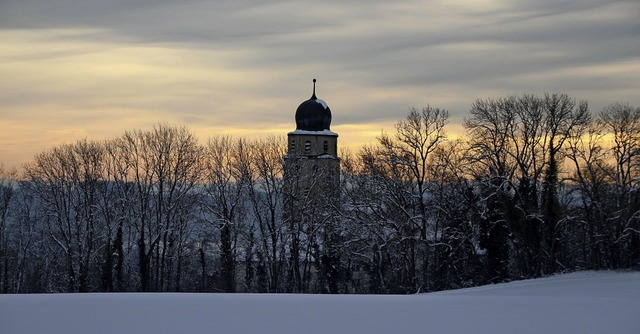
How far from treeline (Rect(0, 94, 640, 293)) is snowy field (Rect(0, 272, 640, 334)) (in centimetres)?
2646

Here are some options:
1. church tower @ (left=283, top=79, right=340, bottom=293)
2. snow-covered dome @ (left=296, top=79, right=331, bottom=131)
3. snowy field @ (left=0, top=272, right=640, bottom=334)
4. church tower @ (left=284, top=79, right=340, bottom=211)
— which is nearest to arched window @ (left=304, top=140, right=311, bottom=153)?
church tower @ (left=284, top=79, right=340, bottom=211)

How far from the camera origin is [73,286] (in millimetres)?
55844

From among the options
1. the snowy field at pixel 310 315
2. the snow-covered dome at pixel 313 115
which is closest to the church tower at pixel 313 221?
the snow-covered dome at pixel 313 115

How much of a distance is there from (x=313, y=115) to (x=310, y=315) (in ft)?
239

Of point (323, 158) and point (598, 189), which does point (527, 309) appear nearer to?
point (598, 189)

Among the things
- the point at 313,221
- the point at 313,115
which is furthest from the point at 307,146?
the point at 313,221

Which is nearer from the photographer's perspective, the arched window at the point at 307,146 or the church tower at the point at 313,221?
the church tower at the point at 313,221

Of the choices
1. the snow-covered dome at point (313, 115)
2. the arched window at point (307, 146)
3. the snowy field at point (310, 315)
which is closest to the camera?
the snowy field at point (310, 315)

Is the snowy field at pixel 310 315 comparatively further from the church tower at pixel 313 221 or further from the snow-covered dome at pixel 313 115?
the snow-covered dome at pixel 313 115

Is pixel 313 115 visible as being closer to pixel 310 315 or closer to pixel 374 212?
pixel 374 212

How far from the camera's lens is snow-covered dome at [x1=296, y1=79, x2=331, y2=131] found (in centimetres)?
9131

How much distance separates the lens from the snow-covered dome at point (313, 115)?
9131cm

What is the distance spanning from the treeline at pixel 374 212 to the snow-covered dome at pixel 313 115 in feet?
75.6

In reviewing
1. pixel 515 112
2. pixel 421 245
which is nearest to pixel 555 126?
pixel 515 112
